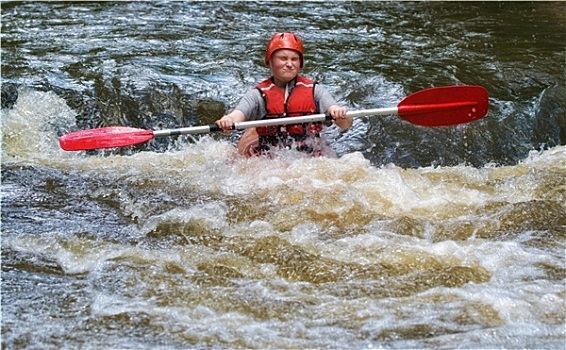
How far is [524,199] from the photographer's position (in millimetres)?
4730

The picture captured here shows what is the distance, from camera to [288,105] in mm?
5367

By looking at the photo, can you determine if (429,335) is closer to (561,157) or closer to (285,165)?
(285,165)

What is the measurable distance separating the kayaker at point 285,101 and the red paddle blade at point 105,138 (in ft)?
2.32

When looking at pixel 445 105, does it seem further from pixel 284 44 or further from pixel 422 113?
pixel 284 44

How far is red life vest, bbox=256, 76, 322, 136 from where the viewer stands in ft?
17.6

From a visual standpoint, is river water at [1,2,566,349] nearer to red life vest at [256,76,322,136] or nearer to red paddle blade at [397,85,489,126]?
red life vest at [256,76,322,136]

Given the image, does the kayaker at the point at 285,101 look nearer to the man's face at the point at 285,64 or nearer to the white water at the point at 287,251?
the man's face at the point at 285,64

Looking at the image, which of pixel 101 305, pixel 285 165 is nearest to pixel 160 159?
pixel 285 165

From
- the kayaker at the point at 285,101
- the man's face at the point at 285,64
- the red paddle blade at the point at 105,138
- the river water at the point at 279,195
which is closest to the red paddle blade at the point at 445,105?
the river water at the point at 279,195

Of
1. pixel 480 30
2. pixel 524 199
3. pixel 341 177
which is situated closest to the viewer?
pixel 524 199

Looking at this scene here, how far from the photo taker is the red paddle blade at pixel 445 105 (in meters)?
5.42

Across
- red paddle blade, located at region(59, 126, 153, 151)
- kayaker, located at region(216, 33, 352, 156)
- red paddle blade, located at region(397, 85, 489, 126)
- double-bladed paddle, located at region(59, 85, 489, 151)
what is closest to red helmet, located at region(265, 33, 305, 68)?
kayaker, located at region(216, 33, 352, 156)

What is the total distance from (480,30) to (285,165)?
3936 mm

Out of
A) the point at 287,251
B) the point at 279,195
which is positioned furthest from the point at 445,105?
the point at 287,251
